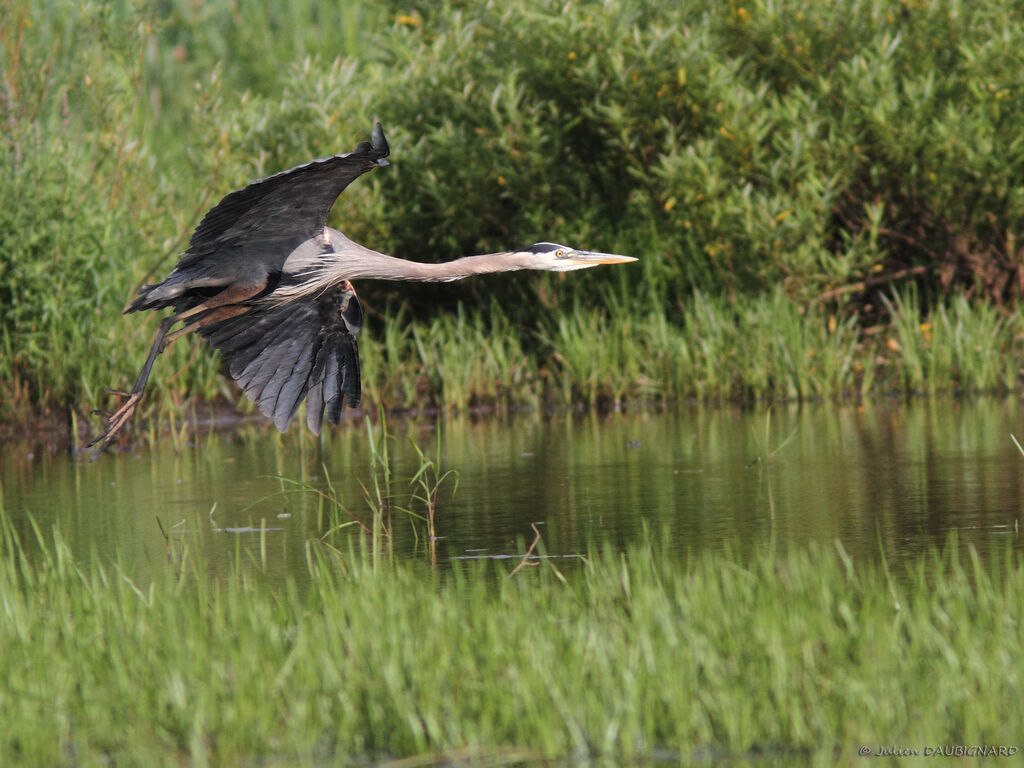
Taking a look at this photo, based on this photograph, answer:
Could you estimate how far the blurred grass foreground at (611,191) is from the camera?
12609 mm

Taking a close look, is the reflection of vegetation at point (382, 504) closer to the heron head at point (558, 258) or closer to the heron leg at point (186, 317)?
the heron leg at point (186, 317)

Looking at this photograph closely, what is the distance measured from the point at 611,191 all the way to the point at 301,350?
7308 millimetres

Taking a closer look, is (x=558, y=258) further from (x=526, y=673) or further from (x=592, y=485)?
(x=526, y=673)

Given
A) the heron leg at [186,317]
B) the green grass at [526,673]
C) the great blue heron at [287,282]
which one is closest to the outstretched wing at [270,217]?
the great blue heron at [287,282]

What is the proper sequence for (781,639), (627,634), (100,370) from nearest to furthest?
1. (781,639)
2. (627,634)
3. (100,370)

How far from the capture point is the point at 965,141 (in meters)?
13.4

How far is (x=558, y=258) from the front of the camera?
788 cm

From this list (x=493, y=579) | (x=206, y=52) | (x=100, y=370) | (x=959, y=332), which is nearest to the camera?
(x=493, y=579)

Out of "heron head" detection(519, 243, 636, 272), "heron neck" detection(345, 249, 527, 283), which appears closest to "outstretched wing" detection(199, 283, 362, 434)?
"heron neck" detection(345, 249, 527, 283)

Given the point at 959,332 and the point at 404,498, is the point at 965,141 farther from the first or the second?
the point at 404,498

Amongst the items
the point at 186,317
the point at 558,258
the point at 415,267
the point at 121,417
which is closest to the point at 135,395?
the point at 121,417

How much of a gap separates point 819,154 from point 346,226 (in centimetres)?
479

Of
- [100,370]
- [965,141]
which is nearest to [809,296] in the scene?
[965,141]
